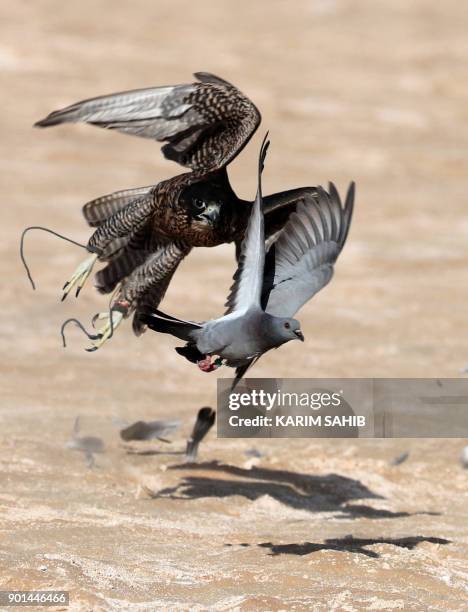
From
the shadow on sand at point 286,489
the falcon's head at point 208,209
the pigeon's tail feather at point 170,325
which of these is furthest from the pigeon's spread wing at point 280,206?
the shadow on sand at point 286,489

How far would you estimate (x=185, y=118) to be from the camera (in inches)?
239

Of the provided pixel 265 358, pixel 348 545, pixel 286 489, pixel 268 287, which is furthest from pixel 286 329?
pixel 265 358

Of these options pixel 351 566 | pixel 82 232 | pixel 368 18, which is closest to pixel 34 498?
pixel 351 566

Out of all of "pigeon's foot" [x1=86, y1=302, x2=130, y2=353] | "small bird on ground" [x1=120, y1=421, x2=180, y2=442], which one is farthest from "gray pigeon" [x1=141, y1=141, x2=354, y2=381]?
"small bird on ground" [x1=120, y1=421, x2=180, y2=442]

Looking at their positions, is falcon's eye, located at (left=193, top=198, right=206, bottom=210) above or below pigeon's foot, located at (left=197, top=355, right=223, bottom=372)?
above

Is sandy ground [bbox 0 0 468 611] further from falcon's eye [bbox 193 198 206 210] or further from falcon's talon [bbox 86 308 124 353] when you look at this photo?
falcon's eye [bbox 193 198 206 210]

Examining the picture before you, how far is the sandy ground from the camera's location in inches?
214

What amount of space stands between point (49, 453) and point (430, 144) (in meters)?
11.2

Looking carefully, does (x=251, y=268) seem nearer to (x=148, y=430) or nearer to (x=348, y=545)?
(x=348, y=545)

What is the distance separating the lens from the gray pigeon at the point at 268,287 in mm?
5129

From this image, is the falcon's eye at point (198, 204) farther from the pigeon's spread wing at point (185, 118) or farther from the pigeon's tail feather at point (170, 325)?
the pigeon's tail feather at point (170, 325)

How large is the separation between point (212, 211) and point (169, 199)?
284 mm

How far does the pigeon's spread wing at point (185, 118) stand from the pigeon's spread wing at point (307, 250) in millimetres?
529

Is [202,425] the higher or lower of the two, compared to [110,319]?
lower
